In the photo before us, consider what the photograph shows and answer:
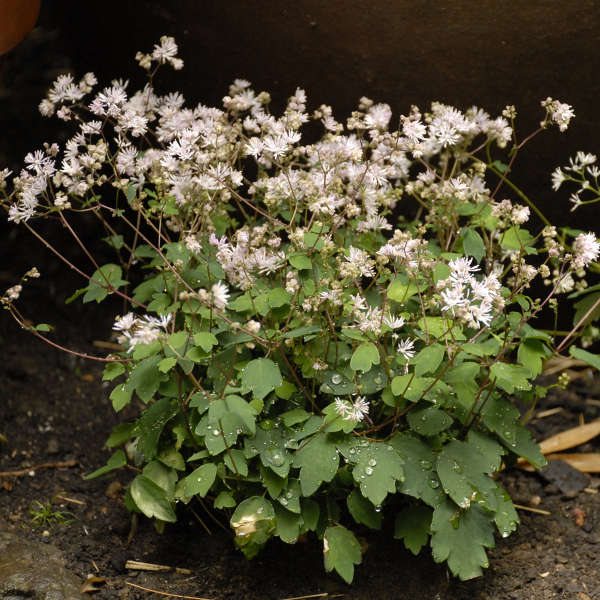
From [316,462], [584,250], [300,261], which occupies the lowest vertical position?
[316,462]

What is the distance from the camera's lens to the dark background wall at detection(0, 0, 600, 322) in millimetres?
2443

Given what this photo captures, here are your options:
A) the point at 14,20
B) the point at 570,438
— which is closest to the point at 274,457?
the point at 570,438

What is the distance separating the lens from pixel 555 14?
93.8 inches

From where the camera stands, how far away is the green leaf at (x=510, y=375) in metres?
1.63

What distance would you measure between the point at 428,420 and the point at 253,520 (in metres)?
0.46

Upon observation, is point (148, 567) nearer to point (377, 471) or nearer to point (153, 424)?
point (153, 424)

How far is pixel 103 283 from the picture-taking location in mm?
2045

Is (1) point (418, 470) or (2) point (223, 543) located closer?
(1) point (418, 470)

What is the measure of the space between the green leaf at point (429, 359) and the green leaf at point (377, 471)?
0.67ft

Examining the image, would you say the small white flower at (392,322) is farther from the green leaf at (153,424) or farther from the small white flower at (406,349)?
the green leaf at (153,424)

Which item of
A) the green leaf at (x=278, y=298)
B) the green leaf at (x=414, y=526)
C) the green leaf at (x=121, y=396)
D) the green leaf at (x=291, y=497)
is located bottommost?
the green leaf at (x=414, y=526)

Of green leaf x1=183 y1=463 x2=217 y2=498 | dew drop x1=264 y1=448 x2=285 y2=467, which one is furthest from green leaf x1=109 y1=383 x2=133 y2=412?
dew drop x1=264 y1=448 x2=285 y2=467

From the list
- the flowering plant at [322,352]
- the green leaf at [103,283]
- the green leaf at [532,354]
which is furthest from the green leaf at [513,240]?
the green leaf at [103,283]

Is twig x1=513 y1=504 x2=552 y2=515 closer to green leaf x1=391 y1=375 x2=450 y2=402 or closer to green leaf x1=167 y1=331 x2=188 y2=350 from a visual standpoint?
green leaf x1=391 y1=375 x2=450 y2=402
